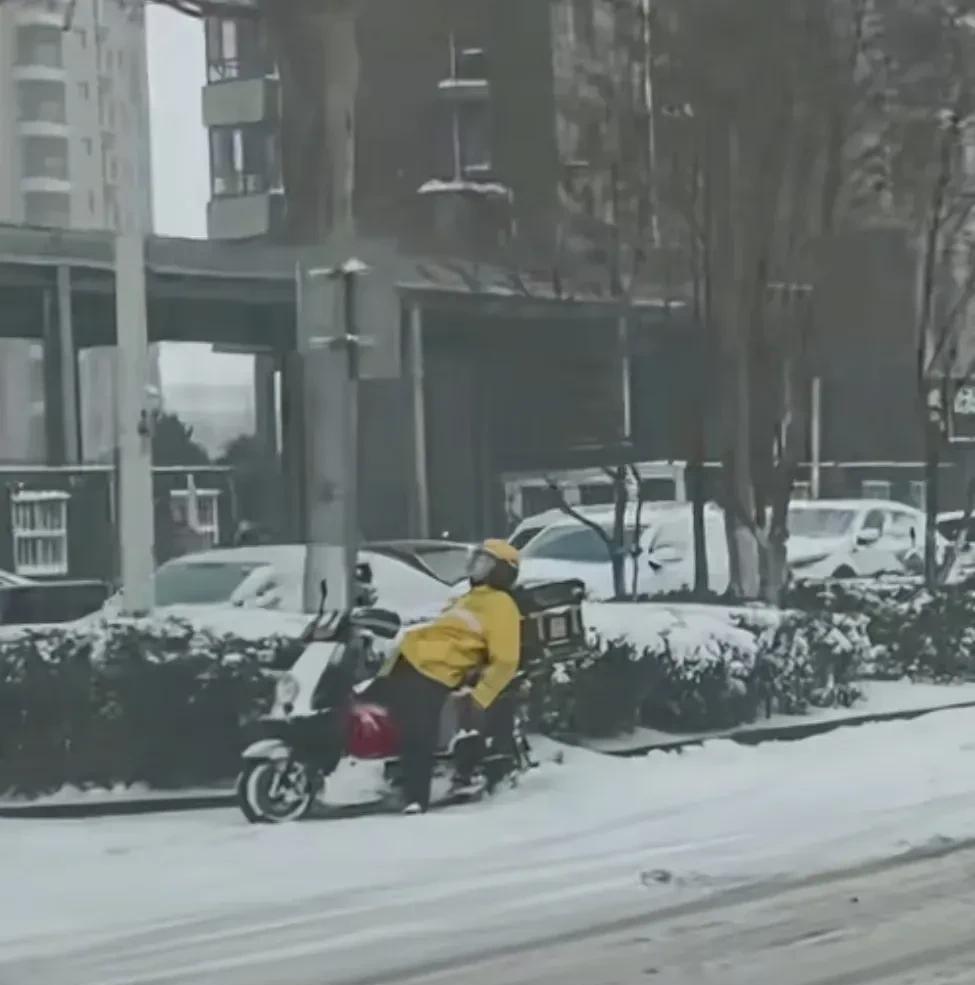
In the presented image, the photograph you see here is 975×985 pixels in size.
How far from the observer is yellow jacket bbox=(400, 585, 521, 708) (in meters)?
8.77

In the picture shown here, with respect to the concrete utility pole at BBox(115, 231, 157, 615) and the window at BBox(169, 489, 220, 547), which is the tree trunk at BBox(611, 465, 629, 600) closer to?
the window at BBox(169, 489, 220, 547)

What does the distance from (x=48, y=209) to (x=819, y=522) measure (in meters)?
5.17

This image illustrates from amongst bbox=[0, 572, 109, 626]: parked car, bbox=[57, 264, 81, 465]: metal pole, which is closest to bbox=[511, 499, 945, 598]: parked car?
bbox=[0, 572, 109, 626]: parked car

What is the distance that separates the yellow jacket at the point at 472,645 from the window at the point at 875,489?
127 inches

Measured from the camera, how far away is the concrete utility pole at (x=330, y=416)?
29.6 ft

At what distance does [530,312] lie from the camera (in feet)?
32.2

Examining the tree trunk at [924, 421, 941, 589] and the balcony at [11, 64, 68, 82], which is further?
the tree trunk at [924, 421, 941, 589]

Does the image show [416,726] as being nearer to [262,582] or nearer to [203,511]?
[262,582]

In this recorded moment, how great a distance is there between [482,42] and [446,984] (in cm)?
520

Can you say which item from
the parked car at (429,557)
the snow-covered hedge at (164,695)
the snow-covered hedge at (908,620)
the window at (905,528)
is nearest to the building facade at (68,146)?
the snow-covered hedge at (164,695)

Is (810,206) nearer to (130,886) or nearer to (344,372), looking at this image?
(344,372)

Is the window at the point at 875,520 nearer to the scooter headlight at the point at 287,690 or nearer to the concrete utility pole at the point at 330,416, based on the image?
the concrete utility pole at the point at 330,416

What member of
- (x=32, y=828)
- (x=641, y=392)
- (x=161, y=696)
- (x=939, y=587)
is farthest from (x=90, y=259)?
(x=939, y=587)

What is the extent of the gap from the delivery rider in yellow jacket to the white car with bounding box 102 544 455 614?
0.58 feet
